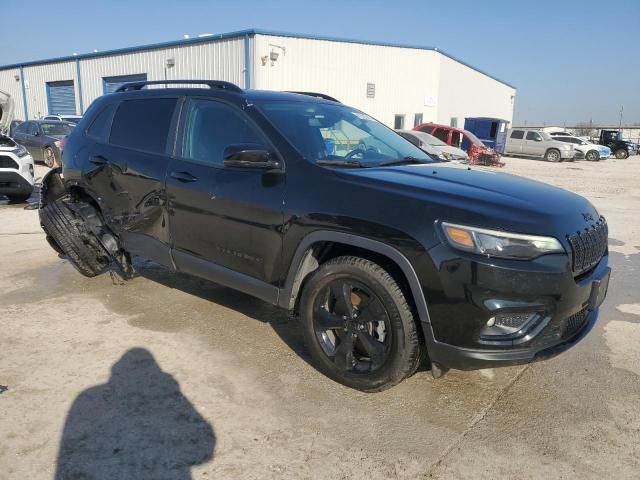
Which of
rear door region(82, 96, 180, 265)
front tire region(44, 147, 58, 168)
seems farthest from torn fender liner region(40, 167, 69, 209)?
front tire region(44, 147, 58, 168)

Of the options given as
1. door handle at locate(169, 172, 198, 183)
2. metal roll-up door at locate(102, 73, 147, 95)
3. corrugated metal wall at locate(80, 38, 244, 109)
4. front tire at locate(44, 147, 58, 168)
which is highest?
corrugated metal wall at locate(80, 38, 244, 109)

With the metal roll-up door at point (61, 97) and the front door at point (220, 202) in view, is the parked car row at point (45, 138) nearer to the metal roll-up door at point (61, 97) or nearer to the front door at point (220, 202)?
the front door at point (220, 202)

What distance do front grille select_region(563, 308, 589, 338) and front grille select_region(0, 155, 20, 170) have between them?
9020mm

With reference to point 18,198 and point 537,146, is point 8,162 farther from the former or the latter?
point 537,146

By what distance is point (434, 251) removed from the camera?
2.58 metres

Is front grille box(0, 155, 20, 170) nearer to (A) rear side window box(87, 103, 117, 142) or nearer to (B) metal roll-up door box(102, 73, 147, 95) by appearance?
(A) rear side window box(87, 103, 117, 142)

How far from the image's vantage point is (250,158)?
124 inches

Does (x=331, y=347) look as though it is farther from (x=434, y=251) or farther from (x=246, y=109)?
(x=246, y=109)

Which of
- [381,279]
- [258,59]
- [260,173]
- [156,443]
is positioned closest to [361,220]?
[381,279]

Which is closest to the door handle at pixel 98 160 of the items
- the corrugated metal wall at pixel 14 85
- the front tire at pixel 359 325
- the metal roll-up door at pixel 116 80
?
the front tire at pixel 359 325

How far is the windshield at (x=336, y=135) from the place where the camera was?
3.39 meters

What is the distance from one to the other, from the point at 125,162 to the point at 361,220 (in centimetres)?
240

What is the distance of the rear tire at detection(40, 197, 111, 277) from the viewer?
481cm

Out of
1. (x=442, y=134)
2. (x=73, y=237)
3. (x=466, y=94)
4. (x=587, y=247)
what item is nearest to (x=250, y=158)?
(x=587, y=247)
